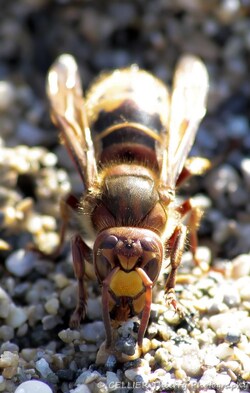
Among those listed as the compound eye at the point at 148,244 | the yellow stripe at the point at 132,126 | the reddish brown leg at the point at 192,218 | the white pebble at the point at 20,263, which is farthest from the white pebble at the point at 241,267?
the white pebble at the point at 20,263

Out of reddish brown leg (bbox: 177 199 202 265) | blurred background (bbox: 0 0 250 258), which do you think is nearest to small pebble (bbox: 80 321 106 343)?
reddish brown leg (bbox: 177 199 202 265)

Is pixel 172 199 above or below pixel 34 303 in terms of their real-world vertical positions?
above

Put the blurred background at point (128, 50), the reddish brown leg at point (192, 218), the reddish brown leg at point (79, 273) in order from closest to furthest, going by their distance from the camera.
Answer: the reddish brown leg at point (79, 273) → the reddish brown leg at point (192, 218) → the blurred background at point (128, 50)

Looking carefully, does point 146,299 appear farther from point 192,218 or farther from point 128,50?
point 128,50

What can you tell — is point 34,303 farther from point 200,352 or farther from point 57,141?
point 57,141

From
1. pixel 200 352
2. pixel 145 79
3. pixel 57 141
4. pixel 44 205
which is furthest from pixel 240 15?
pixel 200 352

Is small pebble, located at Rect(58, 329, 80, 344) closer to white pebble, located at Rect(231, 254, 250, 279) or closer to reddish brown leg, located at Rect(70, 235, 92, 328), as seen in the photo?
reddish brown leg, located at Rect(70, 235, 92, 328)

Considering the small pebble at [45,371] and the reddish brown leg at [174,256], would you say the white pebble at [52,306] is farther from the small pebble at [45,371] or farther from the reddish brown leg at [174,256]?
the reddish brown leg at [174,256]
